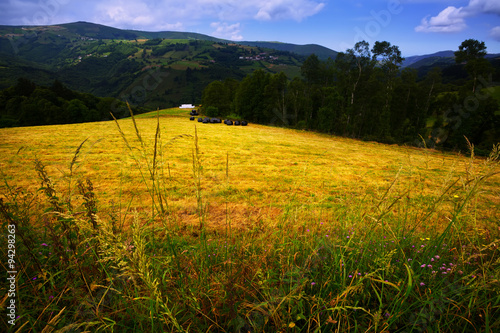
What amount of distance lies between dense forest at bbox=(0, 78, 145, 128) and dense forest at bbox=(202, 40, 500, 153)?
29848 mm

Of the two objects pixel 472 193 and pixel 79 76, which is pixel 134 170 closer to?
pixel 472 193

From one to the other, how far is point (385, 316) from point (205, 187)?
25.2ft

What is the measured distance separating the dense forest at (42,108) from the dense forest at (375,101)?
97.9 ft

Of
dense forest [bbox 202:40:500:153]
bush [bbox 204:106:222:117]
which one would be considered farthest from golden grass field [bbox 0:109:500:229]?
bush [bbox 204:106:222:117]

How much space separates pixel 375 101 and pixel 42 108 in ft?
242

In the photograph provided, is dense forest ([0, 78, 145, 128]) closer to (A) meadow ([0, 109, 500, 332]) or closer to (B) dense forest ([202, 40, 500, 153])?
(B) dense forest ([202, 40, 500, 153])

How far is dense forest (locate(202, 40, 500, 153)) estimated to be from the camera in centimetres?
3304

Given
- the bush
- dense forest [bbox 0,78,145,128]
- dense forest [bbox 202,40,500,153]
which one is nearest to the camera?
dense forest [bbox 202,40,500,153]

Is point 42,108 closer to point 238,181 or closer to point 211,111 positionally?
point 211,111

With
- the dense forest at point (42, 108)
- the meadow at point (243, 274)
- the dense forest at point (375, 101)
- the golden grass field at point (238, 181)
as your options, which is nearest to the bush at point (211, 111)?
the dense forest at point (375, 101)

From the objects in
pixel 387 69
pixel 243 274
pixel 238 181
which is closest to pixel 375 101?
pixel 387 69

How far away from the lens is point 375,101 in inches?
1453

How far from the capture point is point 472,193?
1.72 metres

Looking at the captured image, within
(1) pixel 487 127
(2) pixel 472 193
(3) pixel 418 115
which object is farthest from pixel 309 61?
(2) pixel 472 193
